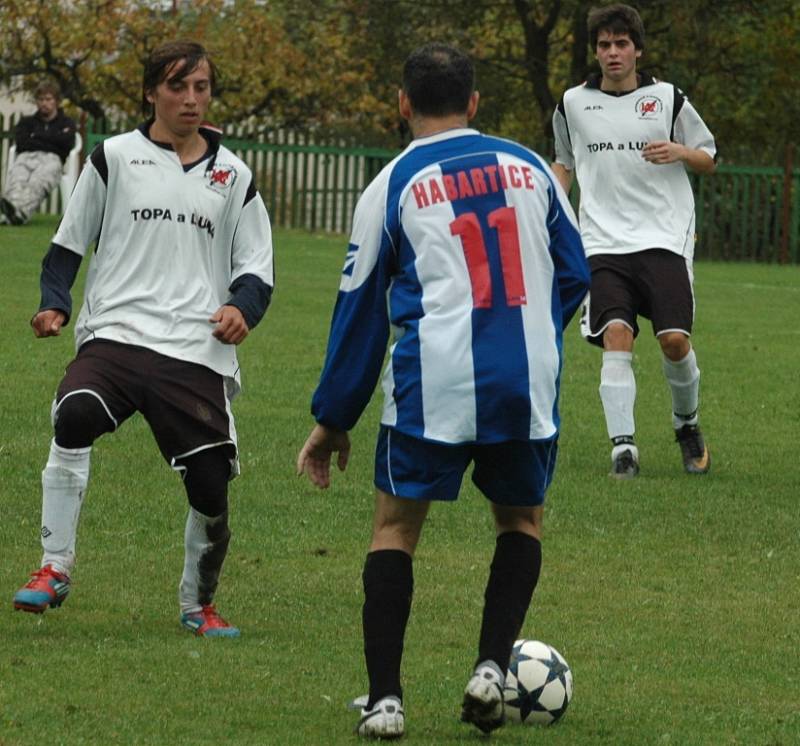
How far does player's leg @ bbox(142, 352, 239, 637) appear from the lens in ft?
21.6

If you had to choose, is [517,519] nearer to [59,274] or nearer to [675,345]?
[59,274]

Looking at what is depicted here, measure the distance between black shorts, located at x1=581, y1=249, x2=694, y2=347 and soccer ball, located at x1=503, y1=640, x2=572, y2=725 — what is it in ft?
15.8

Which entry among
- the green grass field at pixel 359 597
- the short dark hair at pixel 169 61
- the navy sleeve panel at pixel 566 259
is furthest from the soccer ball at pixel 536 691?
the short dark hair at pixel 169 61

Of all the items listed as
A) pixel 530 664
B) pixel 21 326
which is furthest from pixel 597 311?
pixel 21 326

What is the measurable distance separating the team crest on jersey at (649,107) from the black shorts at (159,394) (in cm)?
441

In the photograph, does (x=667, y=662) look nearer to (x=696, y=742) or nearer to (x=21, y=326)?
(x=696, y=742)

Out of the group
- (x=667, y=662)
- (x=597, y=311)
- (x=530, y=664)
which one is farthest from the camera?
(x=597, y=311)

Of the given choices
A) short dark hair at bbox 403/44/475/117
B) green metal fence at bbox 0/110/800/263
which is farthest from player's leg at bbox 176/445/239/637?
green metal fence at bbox 0/110/800/263

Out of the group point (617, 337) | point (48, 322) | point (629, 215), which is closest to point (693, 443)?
point (617, 337)

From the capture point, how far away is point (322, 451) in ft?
18.1

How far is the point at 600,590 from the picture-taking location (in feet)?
Answer: 25.3

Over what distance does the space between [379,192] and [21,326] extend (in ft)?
36.8

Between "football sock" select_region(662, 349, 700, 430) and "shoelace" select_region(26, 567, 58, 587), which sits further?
"football sock" select_region(662, 349, 700, 430)

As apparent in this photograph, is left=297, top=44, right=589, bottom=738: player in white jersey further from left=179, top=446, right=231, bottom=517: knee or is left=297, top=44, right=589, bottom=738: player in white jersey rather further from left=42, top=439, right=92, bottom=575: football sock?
left=42, top=439, right=92, bottom=575: football sock
